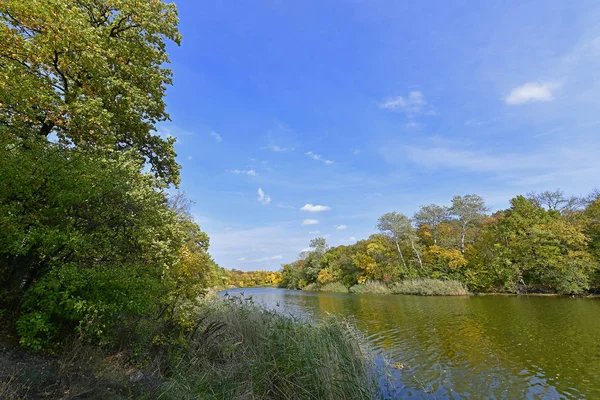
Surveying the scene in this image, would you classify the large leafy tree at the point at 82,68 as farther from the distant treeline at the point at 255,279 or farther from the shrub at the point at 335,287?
the distant treeline at the point at 255,279

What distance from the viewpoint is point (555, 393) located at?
279 inches

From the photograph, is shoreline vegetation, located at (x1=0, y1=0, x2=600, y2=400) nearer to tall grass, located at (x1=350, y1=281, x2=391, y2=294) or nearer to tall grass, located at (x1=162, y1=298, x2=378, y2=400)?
tall grass, located at (x1=162, y1=298, x2=378, y2=400)

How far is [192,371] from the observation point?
6.54 meters

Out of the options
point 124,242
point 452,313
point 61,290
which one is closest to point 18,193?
point 61,290

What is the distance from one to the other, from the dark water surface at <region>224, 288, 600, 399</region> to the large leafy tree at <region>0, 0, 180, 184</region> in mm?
8372

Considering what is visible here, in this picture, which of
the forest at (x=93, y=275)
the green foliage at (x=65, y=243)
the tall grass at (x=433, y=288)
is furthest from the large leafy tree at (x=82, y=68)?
the tall grass at (x=433, y=288)

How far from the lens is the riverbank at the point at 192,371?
183 inches

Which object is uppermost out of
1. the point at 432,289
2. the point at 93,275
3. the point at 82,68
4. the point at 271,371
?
the point at 82,68

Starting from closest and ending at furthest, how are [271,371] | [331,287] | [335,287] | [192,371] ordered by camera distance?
[271,371] < [192,371] < [335,287] < [331,287]

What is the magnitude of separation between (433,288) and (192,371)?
30.6 meters

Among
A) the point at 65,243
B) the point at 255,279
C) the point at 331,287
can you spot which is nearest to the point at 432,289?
the point at 331,287

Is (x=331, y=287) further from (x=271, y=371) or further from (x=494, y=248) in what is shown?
(x=271, y=371)

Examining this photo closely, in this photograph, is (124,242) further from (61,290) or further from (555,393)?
(555,393)

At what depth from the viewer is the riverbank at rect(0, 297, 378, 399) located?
4.65m
